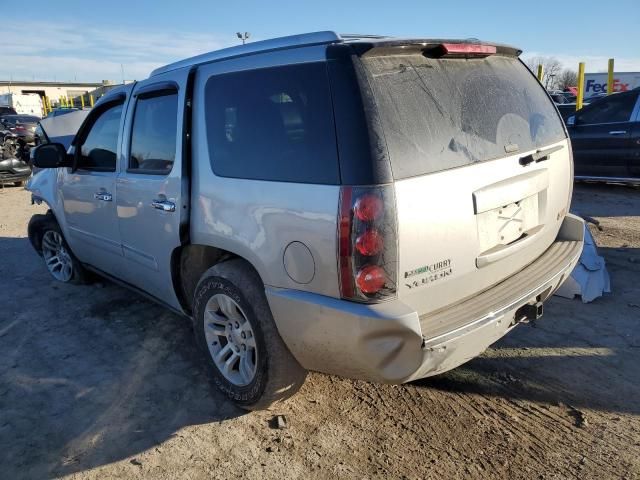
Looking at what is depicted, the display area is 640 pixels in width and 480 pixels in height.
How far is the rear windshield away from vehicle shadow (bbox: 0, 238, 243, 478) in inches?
73.5

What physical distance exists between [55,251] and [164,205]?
2.82 meters

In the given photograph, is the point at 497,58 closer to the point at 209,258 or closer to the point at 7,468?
the point at 209,258

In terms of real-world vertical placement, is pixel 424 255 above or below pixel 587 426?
above

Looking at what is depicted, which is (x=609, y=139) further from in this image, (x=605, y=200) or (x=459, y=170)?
(x=459, y=170)

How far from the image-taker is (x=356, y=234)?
207cm

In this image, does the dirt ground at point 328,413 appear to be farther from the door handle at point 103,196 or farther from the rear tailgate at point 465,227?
the door handle at point 103,196

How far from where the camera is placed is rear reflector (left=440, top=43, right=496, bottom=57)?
7.84 feet

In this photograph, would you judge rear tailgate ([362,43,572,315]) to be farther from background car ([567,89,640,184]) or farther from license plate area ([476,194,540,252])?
background car ([567,89,640,184])

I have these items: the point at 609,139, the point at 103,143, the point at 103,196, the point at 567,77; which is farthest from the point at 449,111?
the point at 567,77

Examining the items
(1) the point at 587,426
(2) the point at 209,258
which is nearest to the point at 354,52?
(2) the point at 209,258

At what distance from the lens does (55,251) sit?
17.0 feet

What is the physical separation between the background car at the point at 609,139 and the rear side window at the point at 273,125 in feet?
23.6

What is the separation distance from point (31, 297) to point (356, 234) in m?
4.02

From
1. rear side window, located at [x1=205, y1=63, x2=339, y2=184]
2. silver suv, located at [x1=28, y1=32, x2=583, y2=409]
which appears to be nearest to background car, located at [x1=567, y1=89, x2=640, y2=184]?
silver suv, located at [x1=28, y1=32, x2=583, y2=409]
